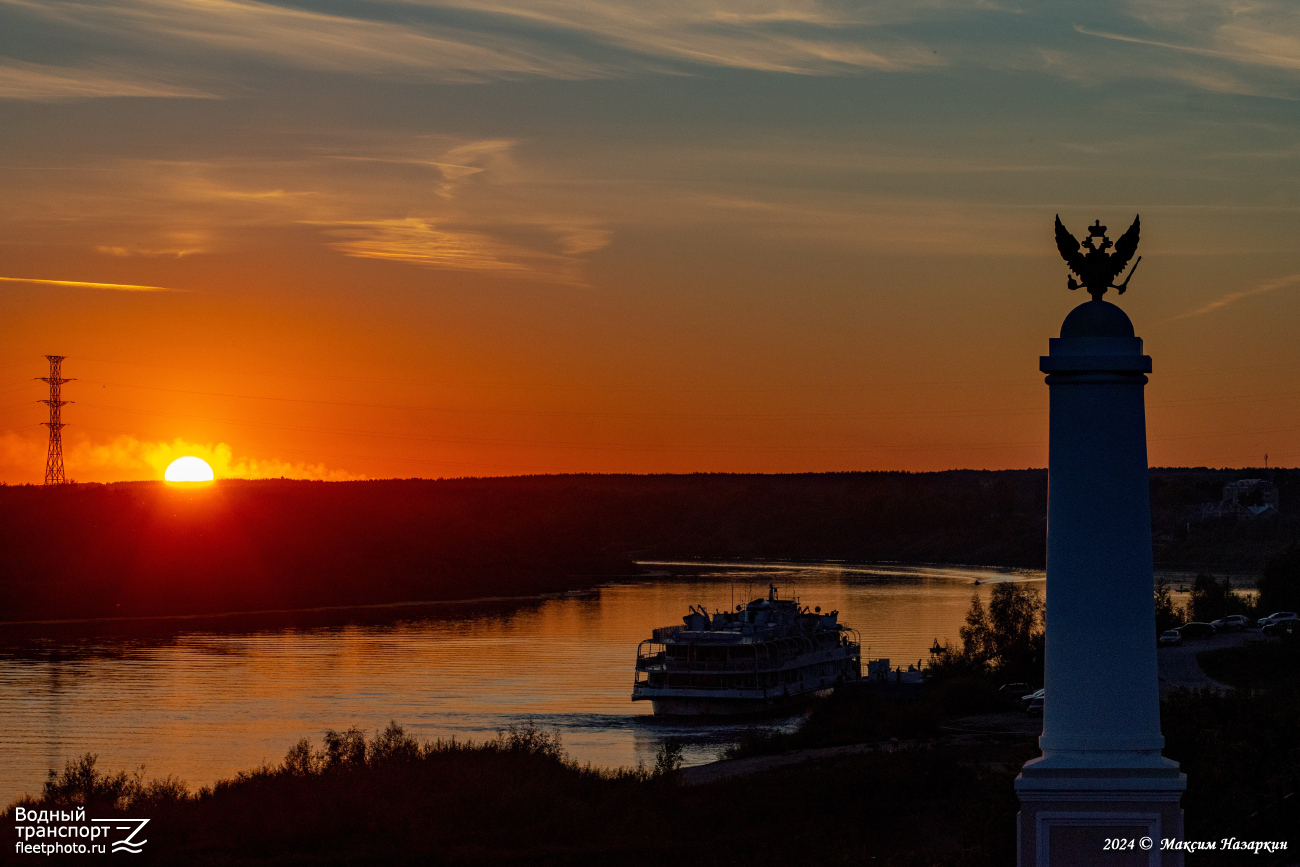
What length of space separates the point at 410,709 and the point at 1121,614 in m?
50.2

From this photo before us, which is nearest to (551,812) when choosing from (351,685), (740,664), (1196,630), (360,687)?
(360,687)

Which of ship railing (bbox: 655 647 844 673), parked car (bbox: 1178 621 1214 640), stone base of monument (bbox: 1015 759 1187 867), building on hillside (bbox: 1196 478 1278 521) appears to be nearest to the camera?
Result: stone base of monument (bbox: 1015 759 1187 867)

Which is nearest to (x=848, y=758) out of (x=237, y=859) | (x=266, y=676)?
(x=237, y=859)

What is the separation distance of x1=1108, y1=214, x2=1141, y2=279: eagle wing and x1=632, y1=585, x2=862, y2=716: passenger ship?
53073 millimetres

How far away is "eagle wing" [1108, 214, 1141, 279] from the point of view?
8805 mm

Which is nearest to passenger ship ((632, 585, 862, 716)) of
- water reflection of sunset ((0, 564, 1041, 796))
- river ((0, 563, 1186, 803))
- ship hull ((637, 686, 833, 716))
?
ship hull ((637, 686, 833, 716))

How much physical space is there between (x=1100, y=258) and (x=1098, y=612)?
233 cm

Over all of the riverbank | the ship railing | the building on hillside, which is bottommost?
the ship railing

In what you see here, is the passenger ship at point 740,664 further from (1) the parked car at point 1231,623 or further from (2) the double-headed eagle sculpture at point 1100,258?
(2) the double-headed eagle sculpture at point 1100,258

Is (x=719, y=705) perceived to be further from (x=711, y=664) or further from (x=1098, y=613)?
(x=1098, y=613)

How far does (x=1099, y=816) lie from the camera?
8445mm

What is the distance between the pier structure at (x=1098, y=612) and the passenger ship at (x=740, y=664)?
52662 millimetres

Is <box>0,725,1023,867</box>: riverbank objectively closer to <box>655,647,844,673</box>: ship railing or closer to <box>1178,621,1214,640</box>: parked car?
<box>655,647,844,673</box>: ship railing

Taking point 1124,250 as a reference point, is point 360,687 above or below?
below
